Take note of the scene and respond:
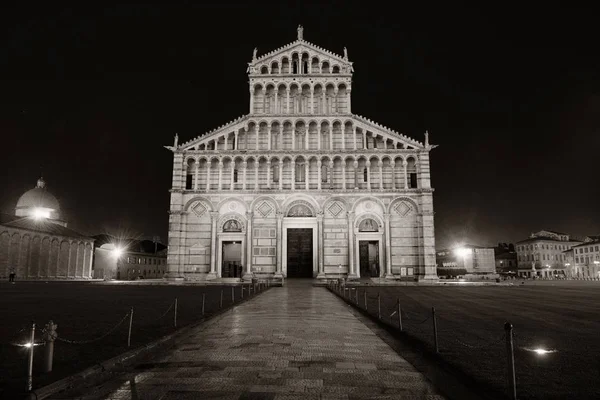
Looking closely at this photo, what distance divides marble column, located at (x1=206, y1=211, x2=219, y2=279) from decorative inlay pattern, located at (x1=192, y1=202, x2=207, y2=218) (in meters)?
0.98

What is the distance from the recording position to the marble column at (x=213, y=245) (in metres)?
39.2

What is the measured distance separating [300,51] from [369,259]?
23721mm

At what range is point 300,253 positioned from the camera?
42156 mm

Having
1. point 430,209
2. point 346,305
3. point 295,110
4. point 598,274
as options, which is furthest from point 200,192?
point 598,274

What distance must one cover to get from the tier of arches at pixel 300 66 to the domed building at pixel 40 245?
39.8m

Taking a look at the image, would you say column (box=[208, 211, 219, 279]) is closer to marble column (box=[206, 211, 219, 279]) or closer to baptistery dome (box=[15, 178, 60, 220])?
marble column (box=[206, 211, 219, 279])

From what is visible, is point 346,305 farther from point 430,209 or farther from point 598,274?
point 598,274

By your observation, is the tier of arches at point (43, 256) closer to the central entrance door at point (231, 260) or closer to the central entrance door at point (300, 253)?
the central entrance door at point (231, 260)

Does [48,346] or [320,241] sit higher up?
[320,241]

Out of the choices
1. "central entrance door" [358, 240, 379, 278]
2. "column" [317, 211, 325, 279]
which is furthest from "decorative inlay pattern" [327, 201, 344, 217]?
"central entrance door" [358, 240, 379, 278]

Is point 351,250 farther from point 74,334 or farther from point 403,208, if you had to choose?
point 74,334

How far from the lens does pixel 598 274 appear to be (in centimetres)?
9312

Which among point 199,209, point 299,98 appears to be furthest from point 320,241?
point 299,98

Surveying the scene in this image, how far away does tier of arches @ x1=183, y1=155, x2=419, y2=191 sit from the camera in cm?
4100
